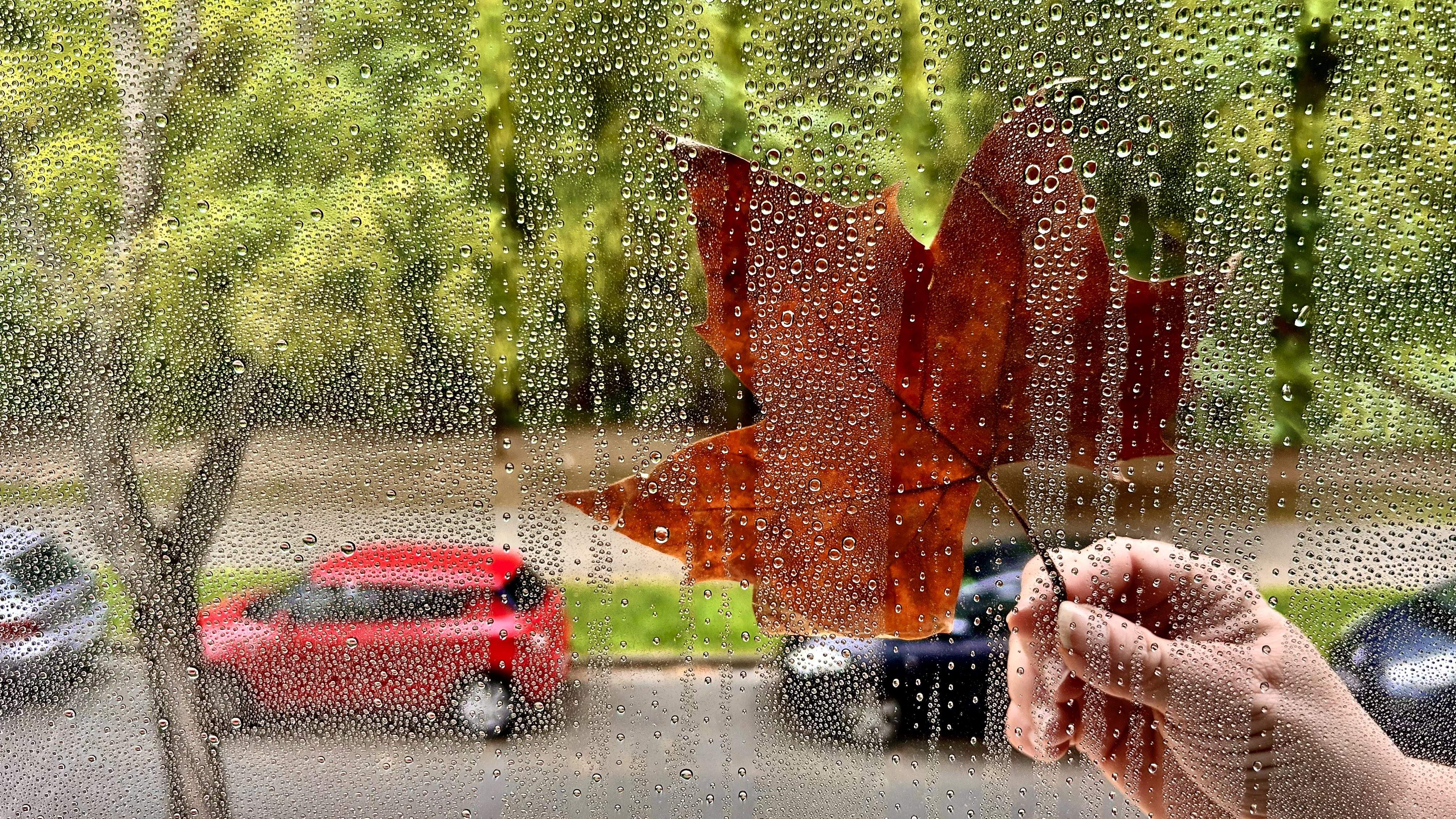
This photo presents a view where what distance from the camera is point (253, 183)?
44 centimetres

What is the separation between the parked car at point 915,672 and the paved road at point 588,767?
0.02 metres

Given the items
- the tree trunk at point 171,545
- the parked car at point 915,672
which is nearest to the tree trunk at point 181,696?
the tree trunk at point 171,545

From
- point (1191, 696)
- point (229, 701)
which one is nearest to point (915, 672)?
point (1191, 696)

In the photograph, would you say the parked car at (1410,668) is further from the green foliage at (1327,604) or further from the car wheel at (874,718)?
the car wheel at (874,718)

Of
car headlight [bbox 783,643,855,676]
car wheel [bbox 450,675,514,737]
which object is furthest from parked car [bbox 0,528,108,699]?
car headlight [bbox 783,643,855,676]

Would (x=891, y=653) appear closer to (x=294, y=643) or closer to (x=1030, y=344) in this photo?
(x=1030, y=344)

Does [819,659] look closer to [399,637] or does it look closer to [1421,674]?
[399,637]

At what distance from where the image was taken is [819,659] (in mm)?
470

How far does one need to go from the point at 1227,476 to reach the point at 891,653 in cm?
23

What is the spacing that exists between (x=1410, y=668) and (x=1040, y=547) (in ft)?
0.85

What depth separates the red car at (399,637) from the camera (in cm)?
46

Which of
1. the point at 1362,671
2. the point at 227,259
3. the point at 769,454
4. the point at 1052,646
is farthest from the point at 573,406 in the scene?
the point at 1362,671

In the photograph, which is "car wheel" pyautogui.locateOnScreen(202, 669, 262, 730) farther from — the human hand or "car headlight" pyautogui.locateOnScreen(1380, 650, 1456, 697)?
"car headlight" pyautogui.locateOnScreen(1380, 650, 1456, 697)

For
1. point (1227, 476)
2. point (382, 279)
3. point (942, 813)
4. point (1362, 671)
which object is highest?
point (382, 279)
